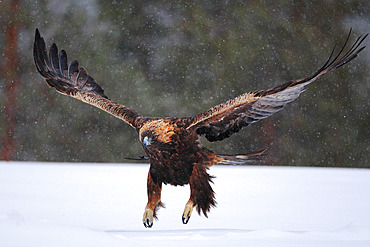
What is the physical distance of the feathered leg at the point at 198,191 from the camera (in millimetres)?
2930

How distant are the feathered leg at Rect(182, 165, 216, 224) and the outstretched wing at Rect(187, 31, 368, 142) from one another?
268 mm

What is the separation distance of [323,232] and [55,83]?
2.39m

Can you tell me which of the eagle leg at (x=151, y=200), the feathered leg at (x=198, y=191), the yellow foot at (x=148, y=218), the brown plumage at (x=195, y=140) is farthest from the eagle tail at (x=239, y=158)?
the yellow foot at (x=148, y=218)

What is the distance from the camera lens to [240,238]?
9.21ft

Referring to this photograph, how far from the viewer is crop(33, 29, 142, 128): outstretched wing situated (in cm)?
340

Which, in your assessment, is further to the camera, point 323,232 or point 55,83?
point 55,83

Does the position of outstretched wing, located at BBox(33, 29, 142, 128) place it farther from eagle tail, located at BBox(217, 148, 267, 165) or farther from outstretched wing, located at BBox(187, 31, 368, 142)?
eagle tail, located at BBox(217, 148, 267, 165)

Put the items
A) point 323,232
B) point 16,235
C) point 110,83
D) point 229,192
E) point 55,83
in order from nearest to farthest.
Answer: point 16,235
point 323,232
point 55,83
point 229,192
point 110,83

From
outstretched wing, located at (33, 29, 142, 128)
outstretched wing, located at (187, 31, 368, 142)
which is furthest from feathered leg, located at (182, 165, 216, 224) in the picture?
outstretched wing, located at (33, 29, 142, 128)

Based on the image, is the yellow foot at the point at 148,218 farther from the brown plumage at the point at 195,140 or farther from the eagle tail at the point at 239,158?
the eagle tail at the point at 239,158

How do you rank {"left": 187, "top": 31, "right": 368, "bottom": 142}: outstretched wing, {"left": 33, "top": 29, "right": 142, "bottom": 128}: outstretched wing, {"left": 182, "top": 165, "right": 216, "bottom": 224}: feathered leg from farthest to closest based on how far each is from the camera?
{"left": 33, "top": 29, "right": 142, "bottom": 128}: outstretched wing, {"left": 182, "top": 165, "right": 216, "bottom": 224}: feathered leg, {"left": 187, "top": 31, "right": 368, "bottom": 142}: outstretched wing

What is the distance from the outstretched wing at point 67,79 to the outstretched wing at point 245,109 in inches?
23.3

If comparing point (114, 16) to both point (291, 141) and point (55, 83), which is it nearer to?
point (291, 141)

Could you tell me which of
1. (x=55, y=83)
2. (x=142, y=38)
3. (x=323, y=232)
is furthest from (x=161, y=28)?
(x=323, y=232)
